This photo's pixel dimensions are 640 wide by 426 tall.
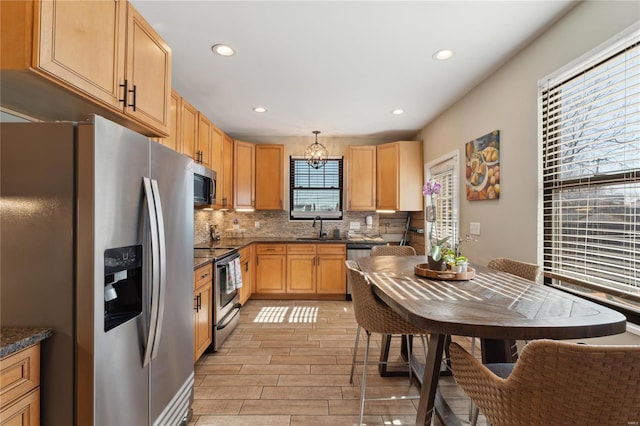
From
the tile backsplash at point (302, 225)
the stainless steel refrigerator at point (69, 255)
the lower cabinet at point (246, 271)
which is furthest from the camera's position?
the tile backsplash at point (302, 225)

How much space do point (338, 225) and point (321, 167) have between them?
1.04 metres

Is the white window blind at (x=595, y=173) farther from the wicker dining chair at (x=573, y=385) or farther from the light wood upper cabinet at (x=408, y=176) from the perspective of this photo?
the light wood upper cabinet at (x=408, y=176)

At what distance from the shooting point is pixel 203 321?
2393mm

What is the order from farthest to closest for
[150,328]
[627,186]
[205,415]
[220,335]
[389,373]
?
[220,335]
[389,373]
[205,415]
[627,186]
[150,328]

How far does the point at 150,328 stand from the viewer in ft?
4.20

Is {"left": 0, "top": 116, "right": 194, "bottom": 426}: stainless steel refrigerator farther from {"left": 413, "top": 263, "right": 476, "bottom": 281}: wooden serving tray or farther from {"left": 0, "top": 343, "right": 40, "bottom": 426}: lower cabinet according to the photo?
{"left": 413, "top": 263, "right": 476, "bottom": 281}: wooden serving tray

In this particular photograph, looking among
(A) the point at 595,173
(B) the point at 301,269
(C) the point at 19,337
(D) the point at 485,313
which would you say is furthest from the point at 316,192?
(C) the point at 19,337

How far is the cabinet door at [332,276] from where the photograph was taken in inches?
168

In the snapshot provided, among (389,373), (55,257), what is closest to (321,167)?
(389,373)

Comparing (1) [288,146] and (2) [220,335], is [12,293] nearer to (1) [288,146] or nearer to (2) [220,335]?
(2) [220,335]

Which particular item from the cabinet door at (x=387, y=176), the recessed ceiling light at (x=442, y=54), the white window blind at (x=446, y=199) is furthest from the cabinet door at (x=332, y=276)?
the recessed ceiling light at (x=442, y=54)

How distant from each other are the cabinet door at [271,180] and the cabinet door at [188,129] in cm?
166

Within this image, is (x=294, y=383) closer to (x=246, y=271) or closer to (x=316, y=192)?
(x=246, y=271)

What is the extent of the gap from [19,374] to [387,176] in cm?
429
